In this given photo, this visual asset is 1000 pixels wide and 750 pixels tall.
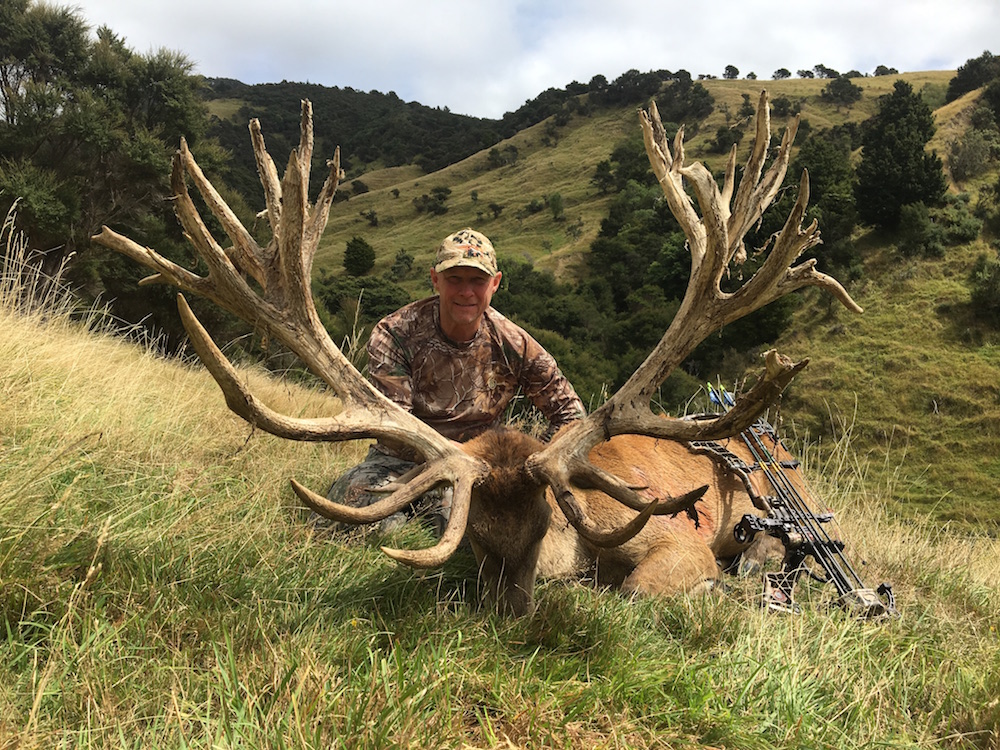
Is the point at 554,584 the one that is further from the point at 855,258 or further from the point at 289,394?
the point at 855,258

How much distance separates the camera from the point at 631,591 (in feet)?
10.8

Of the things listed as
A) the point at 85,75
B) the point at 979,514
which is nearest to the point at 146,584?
the point at 85,75

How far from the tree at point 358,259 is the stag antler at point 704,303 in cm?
5399

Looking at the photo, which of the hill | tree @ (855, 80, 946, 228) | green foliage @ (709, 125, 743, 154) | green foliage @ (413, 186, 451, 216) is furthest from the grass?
green foliage @ (413, 186, 451, 216)

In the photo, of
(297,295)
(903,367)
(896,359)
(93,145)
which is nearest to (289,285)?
(297,295)

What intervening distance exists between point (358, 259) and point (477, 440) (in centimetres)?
5533

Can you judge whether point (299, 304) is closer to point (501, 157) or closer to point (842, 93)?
point (842, 93)

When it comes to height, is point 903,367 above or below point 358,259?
below

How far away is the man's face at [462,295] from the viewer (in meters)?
3.96

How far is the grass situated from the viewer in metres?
1.69

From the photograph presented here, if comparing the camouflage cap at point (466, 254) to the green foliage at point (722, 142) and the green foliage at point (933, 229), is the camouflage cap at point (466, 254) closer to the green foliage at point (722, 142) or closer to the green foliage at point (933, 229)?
the green foliage at point (933, 229)

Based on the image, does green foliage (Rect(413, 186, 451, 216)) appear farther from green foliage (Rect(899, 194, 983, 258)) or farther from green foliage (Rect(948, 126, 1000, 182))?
green foliage (Rect(899, 194, 983, 258))

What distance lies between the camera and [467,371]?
4.27 metres

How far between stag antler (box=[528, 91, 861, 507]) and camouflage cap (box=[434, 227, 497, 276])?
113cm
